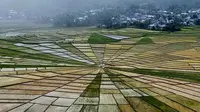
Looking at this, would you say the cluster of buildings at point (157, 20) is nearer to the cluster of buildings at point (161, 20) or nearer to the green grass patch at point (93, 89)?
the cluster of buildings at point (161, 20)

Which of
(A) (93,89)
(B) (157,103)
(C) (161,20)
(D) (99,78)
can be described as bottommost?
(B) (157,103)

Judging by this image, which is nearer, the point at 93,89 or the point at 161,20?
the point at 93,89

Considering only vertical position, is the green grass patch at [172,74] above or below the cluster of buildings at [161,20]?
below

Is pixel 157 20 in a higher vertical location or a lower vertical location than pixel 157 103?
higher

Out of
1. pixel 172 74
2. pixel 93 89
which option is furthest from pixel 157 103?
pixel 172 74

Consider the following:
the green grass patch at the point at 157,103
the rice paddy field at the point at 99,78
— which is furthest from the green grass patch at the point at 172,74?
the green grass patch at the point at 157,103

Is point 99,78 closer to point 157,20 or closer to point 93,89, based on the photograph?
point 93,89

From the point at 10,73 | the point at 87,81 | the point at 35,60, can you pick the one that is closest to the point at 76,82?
the point at 87,81

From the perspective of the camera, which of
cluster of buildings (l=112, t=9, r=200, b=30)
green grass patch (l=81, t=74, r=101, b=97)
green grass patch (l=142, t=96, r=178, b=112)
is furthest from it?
cluster of buildings (l=112, t=9, r=200, b=30)

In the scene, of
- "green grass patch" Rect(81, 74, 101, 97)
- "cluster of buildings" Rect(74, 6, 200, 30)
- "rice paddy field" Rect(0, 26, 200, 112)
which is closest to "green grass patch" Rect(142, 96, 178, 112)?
"rice paddy field" Rect(0, 26, 200, 112)

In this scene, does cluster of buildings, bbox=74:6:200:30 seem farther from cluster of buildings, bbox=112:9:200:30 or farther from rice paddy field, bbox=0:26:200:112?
rice paddy field, bbox=0:26:200:112
